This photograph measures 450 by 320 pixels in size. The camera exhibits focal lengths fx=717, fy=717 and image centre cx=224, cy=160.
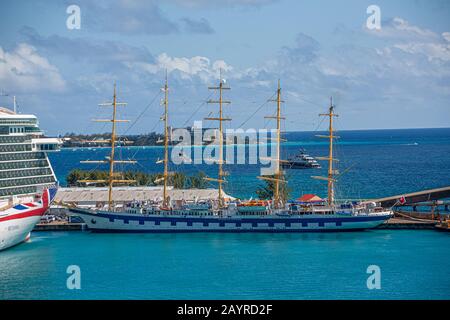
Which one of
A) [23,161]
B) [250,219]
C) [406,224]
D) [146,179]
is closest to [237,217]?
[250,219]

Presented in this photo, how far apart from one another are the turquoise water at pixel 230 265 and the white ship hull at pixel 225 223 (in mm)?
1047

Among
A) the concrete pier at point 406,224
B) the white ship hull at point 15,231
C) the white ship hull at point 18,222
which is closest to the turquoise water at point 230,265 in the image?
the white ship hull at point 15,231

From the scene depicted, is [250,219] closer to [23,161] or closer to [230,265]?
[230,265]

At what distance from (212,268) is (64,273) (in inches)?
321

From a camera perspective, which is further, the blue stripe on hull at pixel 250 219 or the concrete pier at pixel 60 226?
the concrete pier at pixel 60 226

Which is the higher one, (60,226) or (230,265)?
(60,226)

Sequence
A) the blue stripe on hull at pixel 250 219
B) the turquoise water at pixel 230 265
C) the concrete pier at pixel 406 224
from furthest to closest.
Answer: the blue stripe on hull at pixel 250 219
the concrete pier at pixel 406 224
the turquoise water at pixel 230 265

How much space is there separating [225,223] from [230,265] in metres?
12.4

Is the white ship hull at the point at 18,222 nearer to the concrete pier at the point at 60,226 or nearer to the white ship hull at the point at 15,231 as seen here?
the white ship hull at the point at 15,231

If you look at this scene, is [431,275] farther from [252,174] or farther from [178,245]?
[252,174]

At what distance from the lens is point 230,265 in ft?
134

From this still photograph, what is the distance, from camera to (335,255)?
4388cm

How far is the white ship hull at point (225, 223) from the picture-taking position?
53.0 meters
